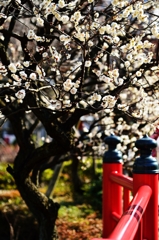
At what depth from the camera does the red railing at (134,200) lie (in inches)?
71.1

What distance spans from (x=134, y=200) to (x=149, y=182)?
0.32 metres

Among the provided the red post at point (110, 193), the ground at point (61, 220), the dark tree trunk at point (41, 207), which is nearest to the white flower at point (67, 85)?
the red post at point (110, 193)

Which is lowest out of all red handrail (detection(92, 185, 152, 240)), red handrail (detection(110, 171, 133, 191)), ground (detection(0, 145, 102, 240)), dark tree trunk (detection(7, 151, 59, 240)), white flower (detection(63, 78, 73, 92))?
ground (detection(0, 145, 102, 240))

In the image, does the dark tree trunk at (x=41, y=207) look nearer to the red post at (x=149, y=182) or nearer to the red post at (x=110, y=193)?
the red post at (x=110, y=193)

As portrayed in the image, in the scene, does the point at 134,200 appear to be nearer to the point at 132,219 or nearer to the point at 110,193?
the point at 132,219

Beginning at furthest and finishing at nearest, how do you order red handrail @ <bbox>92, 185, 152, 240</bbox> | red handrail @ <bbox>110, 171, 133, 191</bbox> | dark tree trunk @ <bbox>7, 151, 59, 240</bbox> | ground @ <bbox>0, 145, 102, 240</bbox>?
ground @ <bbox>0, 145, 102, 240</bbox>
dark tree trunk @ <bbox>7, 151, 59, 240</bbox>
red handrail @ <bbox>110, 171, 133, 191</bbox>
red handrail @ <bbox>92, 185, 152, 240</bbox>

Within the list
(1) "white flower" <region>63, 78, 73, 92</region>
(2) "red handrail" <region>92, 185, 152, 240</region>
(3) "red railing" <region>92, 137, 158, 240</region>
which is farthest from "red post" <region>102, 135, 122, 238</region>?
(2) "red handrail" <region>92, 185, 152, 240</region>

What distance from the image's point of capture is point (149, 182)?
8.13 feet

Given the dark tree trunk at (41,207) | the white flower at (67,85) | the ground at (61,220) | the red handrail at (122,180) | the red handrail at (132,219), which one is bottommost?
the ground at (61,220)

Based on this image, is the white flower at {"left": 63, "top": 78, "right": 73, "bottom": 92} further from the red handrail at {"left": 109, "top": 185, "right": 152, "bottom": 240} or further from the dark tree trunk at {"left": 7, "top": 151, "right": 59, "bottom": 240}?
the dark tree trunk at {"left": 7, "top": 151, "right": 59, "bottom": 240}

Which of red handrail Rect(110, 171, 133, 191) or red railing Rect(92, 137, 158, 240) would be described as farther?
red handrail Rect(110, 171, 133, 191)

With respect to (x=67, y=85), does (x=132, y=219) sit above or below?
below

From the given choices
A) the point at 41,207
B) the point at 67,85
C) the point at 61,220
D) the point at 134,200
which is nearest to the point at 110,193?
the point at 41,207

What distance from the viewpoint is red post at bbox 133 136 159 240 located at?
246cm
